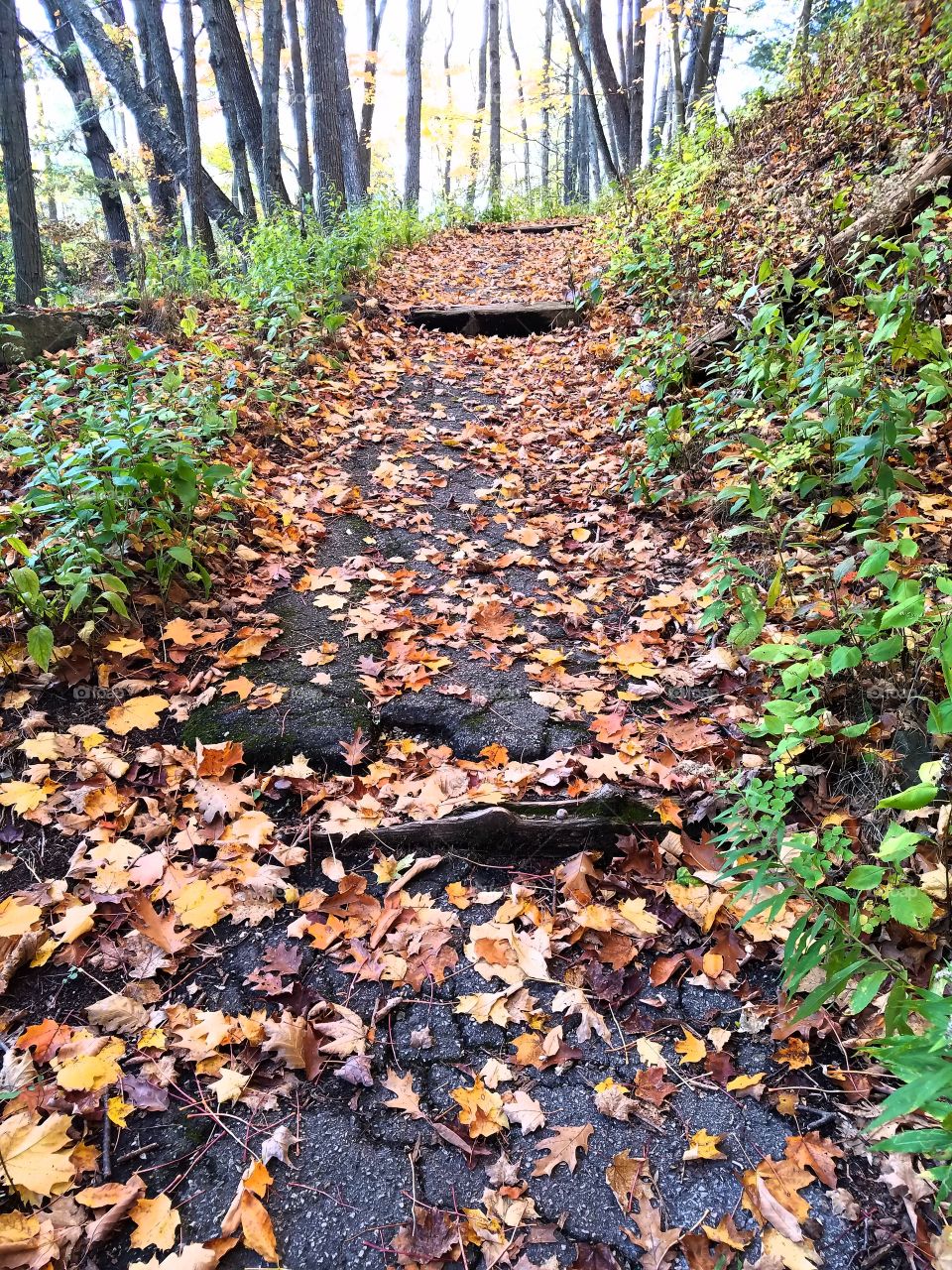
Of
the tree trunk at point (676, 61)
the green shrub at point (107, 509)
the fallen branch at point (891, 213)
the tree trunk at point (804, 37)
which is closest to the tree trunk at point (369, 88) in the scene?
the tree trunk at point (676, 61)

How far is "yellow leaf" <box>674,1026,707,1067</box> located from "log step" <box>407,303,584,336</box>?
7.49m

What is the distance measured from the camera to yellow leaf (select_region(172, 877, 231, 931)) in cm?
228

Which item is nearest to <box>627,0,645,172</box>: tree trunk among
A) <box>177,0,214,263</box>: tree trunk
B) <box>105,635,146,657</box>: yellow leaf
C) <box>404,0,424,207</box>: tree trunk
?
<box>404,0,424,207</box>: tree trunk

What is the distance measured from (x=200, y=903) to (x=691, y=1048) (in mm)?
1585

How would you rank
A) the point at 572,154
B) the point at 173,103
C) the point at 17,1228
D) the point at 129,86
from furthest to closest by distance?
the point at 572,154
the point at 173,103
the point at 129,86
the point at 17,1228

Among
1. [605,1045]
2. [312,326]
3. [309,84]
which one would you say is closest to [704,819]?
[605,1045]

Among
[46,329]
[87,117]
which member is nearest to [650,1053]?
[46,329]

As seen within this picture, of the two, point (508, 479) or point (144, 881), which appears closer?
point (144, 881)

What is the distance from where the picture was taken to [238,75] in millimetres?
9812

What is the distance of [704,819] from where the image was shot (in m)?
2.58

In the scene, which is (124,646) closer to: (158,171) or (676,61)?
(158,171)

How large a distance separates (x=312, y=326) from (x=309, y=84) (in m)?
5.56

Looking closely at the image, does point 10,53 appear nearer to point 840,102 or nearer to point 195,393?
point 195,393

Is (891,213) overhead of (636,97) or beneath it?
beneath
